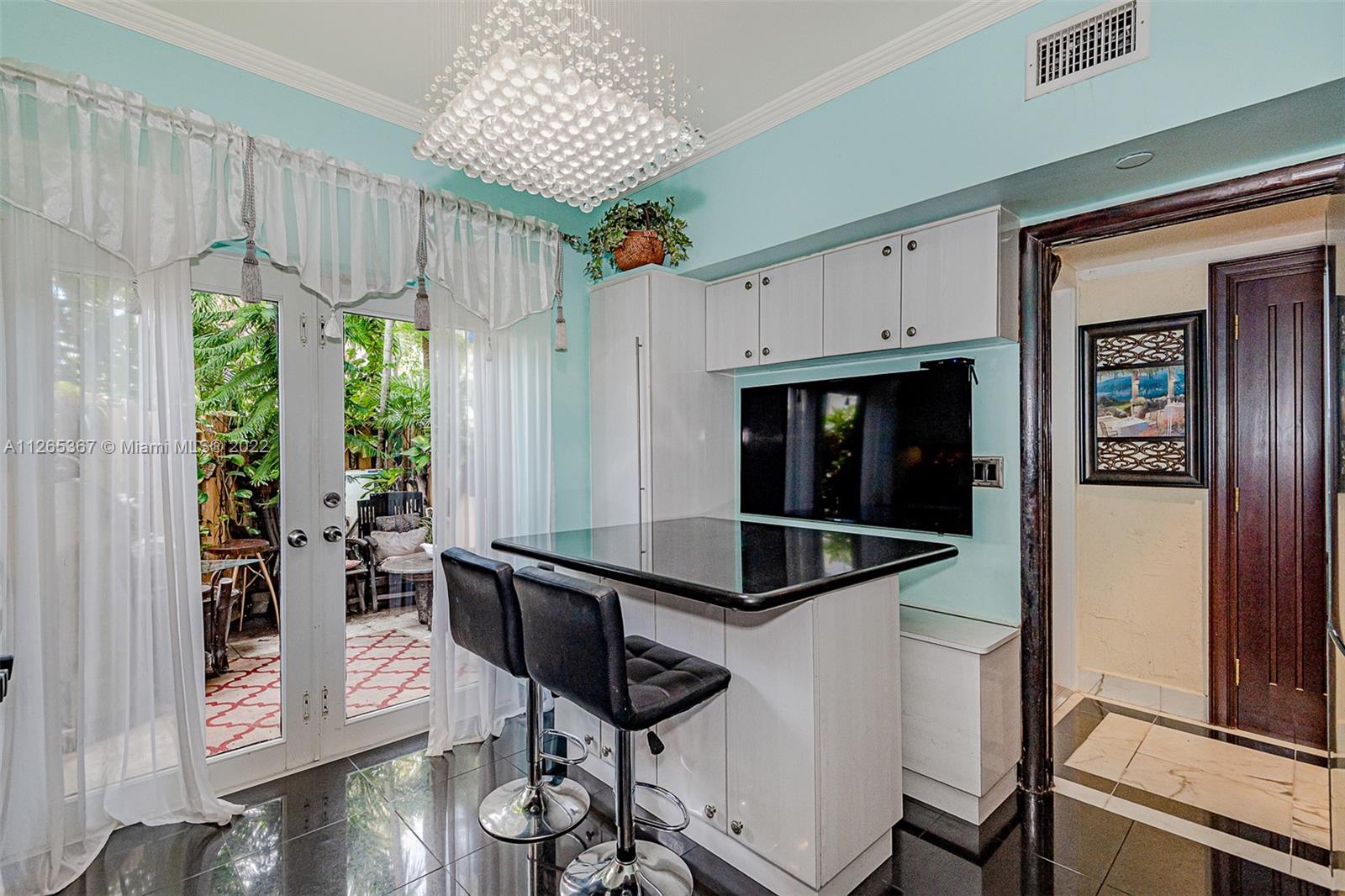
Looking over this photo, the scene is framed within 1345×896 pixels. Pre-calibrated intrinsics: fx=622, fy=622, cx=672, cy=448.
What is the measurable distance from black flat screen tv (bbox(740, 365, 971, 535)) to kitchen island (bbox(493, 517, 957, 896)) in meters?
0.64

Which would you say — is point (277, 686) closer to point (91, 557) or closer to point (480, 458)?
point (91, 557)

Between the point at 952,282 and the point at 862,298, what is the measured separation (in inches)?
16.2

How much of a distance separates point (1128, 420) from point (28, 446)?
4816mm

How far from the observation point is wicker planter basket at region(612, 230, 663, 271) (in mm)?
3311

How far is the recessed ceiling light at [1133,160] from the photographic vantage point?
6.82 ft

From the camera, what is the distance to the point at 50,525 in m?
2.09

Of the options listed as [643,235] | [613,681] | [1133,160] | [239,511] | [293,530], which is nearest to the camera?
[613,681]

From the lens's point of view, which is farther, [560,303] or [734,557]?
[560,303]

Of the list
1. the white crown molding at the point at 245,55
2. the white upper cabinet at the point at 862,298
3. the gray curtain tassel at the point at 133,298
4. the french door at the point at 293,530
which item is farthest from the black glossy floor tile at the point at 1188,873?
the white crown molding at the point at 245,55

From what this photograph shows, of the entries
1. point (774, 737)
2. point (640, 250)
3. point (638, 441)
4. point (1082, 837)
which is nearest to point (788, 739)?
point (774, 737)

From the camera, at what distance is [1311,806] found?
7.88 ft

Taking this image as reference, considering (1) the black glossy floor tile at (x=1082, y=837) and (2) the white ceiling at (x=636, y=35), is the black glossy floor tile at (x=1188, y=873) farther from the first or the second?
(2) the white ceiling at (x=636, y=35)

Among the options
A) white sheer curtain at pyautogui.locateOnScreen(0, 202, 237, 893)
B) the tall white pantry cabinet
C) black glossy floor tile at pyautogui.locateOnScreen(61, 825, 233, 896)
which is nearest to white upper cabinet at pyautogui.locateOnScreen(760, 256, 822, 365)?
the tall white pantry cabinet

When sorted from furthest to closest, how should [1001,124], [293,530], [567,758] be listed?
[293,530]
[567,758]
[1001,124]
